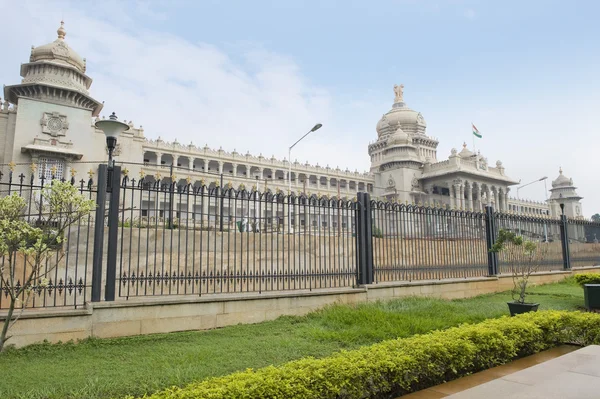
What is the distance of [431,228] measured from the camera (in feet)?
38.7

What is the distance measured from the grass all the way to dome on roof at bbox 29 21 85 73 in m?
37.7

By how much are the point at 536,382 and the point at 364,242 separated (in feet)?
18.1

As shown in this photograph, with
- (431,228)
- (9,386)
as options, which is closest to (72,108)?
(431,228)

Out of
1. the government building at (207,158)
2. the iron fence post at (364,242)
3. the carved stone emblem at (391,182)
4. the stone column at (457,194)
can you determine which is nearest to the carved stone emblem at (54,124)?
the government building at (207,158)

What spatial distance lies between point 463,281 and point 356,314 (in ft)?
17.9

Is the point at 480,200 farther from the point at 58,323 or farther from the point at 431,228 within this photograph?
the point at 58,323

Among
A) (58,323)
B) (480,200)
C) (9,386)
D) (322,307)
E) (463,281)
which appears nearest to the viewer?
(9,386)

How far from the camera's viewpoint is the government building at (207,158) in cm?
3397

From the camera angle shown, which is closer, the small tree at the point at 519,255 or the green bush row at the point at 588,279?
the small tree at the point at 519,255

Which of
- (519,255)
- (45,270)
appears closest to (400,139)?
(519,255)

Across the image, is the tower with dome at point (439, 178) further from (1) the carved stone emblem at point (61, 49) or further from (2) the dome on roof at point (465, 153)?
(1) the carved stone emblem at point (61, 49)

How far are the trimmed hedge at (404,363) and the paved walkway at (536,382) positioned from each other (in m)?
0.18

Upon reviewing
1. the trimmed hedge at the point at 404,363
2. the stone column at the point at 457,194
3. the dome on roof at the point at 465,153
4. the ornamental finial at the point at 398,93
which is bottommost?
the trimmed hedge at the point at 404,363

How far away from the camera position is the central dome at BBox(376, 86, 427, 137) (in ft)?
255
